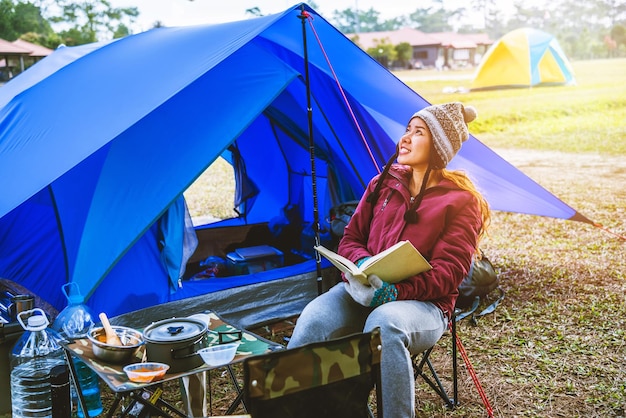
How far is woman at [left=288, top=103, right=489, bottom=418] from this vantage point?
78.4 inches

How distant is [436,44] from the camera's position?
69.7 ft

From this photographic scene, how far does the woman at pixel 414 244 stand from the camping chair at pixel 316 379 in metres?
0.39

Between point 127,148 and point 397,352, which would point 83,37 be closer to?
→ point 127,148

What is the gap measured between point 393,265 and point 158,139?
1.21m

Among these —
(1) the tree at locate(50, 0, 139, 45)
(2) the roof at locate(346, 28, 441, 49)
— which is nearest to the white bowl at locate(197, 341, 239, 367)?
(1) the tree at locate(50, 0, 139, 45)

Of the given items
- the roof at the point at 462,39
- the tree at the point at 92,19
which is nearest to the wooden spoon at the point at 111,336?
the tree at the point at 92,19

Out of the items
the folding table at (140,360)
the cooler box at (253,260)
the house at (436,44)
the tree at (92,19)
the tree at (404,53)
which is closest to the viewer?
the folding table at (140,360)

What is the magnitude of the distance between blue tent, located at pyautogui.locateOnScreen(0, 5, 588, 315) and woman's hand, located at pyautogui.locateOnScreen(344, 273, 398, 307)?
92 cm

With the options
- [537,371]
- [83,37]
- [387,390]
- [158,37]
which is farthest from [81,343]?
[83,37]

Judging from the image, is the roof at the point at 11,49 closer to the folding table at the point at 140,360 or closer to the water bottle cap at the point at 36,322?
the water bottle cap at the point at 36,322

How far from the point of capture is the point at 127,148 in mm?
2717

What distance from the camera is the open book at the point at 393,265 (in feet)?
6.61

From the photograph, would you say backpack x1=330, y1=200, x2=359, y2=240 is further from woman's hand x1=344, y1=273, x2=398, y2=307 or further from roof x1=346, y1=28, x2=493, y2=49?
roof x1=346, y1=28, x2=493, y2=49

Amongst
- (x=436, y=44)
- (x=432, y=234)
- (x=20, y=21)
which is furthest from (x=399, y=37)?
(x=432, y=234)
